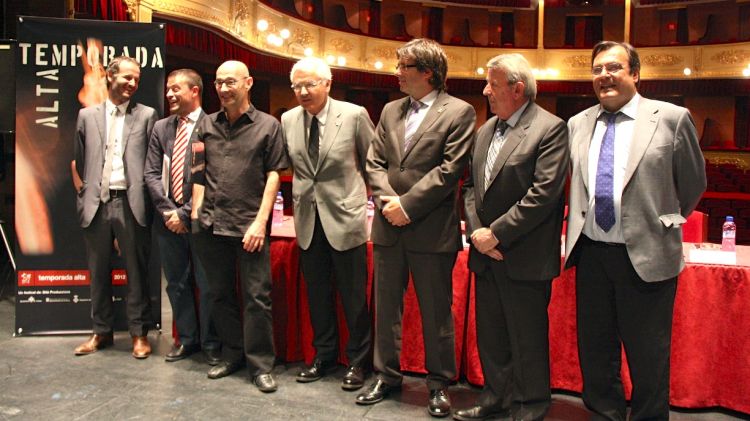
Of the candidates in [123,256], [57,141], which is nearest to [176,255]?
[123,256]

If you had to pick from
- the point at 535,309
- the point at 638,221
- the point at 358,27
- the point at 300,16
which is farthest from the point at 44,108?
the point at 358,27

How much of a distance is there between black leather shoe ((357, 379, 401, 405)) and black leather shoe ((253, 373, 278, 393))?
1.29 feet

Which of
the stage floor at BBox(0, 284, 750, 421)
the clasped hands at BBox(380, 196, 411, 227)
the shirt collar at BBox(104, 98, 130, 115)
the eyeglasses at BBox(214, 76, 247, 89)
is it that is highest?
the eyeglasses at BBox(214, 76, 247, 89)

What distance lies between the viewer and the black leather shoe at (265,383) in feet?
8.96

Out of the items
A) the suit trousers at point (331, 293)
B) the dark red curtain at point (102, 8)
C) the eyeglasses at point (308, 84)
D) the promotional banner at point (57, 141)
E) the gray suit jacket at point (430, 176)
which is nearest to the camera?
the gray suit jacket at point (430, 176)

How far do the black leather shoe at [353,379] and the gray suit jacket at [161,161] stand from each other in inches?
43.8

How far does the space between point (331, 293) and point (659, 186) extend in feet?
4.91

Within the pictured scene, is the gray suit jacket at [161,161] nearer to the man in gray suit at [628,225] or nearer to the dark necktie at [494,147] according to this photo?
the dark necktie at [494,147]

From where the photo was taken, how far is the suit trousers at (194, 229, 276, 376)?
9.30 feet

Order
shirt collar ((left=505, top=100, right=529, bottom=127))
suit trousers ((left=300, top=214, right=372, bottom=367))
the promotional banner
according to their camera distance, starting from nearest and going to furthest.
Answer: shirt collar ((left=505, top=100, right=529, bottom=127)) < suit trousers ((left=300, top=214, right=372, bottom=367)) < the promotional banner

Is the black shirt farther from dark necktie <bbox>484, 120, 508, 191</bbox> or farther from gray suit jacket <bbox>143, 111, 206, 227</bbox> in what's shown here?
dark necktie <bbox>484, 120, 508, 191</bbox>

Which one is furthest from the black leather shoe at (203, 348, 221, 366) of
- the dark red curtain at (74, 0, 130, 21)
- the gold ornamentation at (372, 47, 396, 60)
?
the gold ornamentation at (372, 47, 396, 60)

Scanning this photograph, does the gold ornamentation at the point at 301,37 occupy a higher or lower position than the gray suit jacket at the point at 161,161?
higher

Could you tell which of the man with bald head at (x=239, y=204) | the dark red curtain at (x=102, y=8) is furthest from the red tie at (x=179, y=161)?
the dark red curtain at (x=102, y=8)
